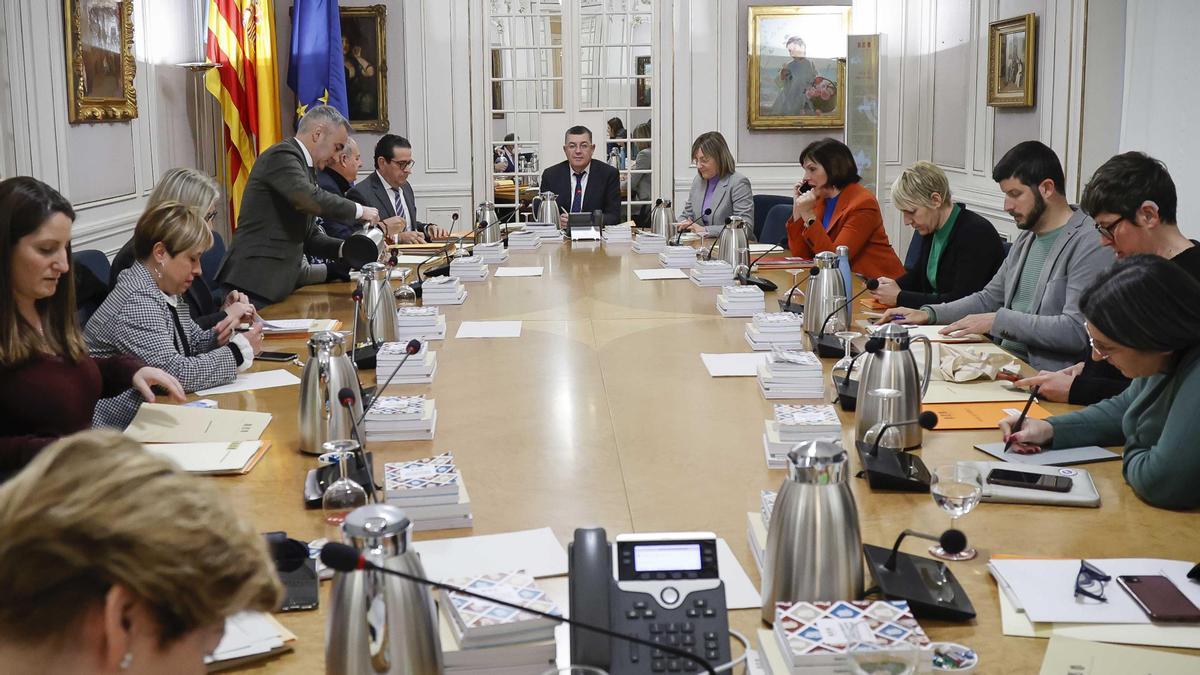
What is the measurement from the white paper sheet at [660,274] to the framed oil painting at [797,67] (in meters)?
3.79

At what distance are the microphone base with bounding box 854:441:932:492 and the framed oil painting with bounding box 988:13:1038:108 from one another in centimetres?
485

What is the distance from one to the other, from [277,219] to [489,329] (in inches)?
60.2

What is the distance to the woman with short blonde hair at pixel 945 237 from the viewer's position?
464cm

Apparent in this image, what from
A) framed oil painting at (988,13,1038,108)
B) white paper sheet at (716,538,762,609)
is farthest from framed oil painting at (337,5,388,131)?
white paper sheet at (716,538,762,609)

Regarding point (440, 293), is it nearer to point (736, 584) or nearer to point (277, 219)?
point (277, 219)

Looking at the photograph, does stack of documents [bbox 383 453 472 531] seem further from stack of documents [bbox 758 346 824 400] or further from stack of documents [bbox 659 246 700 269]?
stack of documents [bbox 659 246 700 269]

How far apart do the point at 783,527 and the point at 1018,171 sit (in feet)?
8.54

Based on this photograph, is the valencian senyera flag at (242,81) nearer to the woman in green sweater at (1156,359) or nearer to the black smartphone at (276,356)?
the black smartphone at (276,356)

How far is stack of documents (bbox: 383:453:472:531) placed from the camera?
208 centimetres

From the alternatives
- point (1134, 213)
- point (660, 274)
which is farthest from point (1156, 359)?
point (660, 274)

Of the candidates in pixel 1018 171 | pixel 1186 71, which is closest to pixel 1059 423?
pixel 1018 171

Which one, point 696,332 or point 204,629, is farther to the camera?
point 696,332

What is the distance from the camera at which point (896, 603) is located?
1.54m

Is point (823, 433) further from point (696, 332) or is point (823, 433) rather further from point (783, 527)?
point (696, 332)
